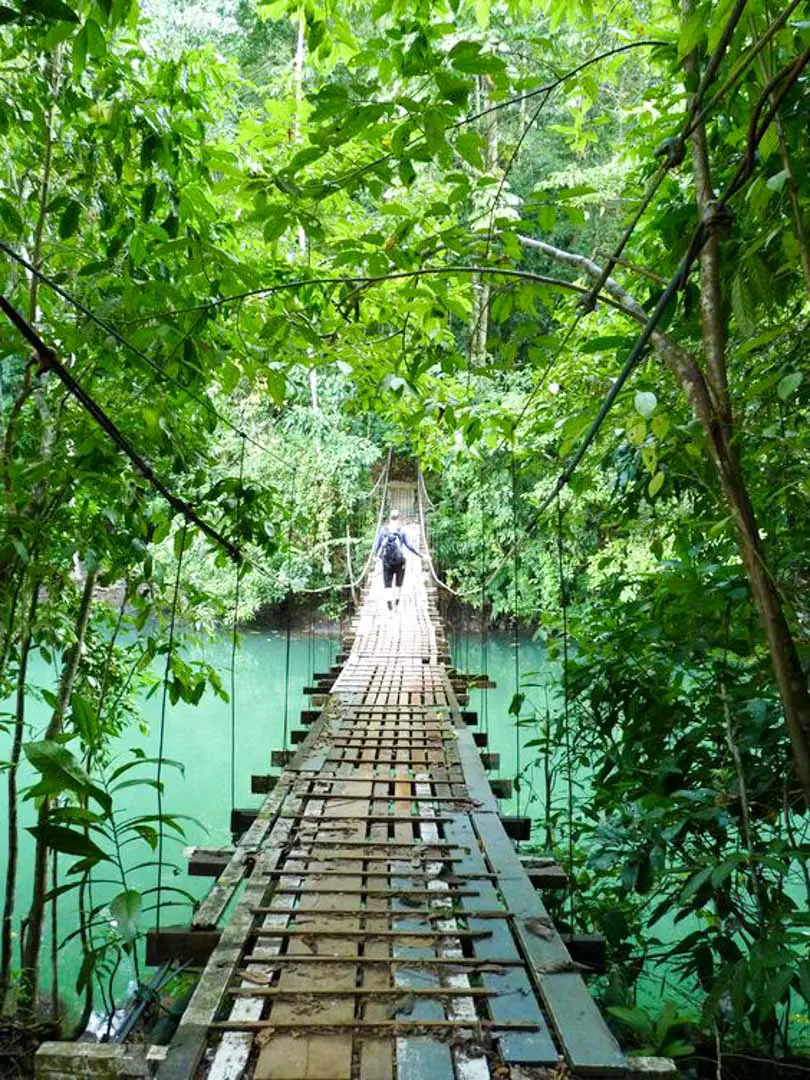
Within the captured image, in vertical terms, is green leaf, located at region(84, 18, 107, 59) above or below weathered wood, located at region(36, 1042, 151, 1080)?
above

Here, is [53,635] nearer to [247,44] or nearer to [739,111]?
[739,111]

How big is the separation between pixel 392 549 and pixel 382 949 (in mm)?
4518

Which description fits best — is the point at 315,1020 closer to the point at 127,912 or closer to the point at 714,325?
the point at 127,912

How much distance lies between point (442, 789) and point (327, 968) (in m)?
0.97

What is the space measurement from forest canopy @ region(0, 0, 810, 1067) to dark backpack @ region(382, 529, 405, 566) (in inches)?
124

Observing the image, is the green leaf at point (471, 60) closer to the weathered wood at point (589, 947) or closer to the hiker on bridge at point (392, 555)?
the weathered wood at point (589, 947)

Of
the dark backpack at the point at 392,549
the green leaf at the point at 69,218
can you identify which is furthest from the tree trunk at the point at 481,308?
the dark backpack at the point at 392,549

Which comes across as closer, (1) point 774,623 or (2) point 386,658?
(1) point 774,623

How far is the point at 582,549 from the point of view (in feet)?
26.3

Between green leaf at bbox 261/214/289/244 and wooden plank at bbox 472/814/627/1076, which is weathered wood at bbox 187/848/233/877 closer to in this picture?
wooden plank at bbox 472/814/627/1076

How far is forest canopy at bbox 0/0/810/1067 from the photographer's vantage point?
1000 millimetres

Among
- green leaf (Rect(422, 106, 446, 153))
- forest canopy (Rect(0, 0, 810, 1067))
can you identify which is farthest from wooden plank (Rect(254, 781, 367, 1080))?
green leaf (Rect(422, 106, 446, 153))

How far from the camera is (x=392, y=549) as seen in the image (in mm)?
5793

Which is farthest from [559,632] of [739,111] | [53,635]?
[739,111]
